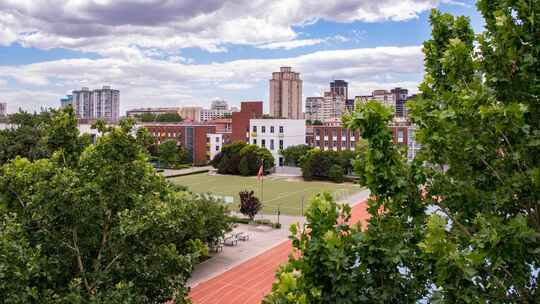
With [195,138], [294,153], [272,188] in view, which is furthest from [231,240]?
[195,138]

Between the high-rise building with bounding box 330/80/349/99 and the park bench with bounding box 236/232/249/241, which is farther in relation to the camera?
the high-rise building with bounding box 330/80/349/99

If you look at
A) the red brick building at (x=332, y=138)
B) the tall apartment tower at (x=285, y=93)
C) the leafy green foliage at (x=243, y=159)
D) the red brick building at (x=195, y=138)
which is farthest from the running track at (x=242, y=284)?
the tall apartment tower at (x=285, y=93)

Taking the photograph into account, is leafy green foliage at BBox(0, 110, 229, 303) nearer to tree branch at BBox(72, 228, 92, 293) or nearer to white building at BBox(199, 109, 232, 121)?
tree branch at BBox(72, 228, 92, 293)

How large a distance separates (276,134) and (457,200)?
5856 centimetres

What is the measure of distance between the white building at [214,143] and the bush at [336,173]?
24.9 m

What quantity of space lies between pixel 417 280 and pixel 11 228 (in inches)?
223

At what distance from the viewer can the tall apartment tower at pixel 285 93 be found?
12456 cm

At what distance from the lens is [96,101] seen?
158125mm

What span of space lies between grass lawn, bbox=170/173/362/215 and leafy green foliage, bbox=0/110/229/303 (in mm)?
27165

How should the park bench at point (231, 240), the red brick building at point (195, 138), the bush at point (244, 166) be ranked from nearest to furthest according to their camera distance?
the park bench at point (231, 240) < the bush at point (244, 166) < the red brick building at point (195, 138)

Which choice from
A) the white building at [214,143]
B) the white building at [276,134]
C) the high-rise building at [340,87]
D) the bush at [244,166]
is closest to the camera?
the bush at [244,166]

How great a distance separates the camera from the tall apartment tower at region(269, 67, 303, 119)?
125m

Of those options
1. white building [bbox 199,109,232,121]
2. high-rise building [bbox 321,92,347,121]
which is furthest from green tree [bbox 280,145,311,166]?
white building [bbox 199,109,232,121]

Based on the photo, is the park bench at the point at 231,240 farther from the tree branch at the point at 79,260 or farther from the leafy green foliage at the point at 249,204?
the tree branch at the point at 79,260
